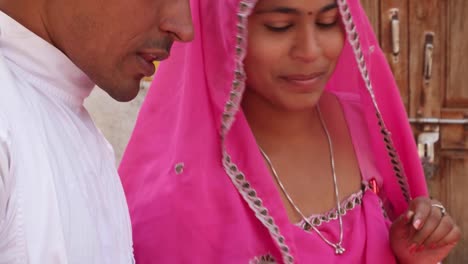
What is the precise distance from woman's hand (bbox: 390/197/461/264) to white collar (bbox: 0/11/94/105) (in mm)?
963

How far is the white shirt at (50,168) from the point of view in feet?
3.74

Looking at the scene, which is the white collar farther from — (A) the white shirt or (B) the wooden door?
(B) the wooden door

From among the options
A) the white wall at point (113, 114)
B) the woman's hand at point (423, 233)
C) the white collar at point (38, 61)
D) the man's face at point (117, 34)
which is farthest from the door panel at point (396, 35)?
the white collar at point (38, 61)

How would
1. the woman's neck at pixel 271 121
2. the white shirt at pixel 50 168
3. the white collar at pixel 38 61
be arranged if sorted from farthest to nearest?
the woman's neck at pixel 271 121 < the white collar at pixel 38 61 < the white shirt at pixel 50 168

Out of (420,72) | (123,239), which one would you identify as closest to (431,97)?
(420,72)

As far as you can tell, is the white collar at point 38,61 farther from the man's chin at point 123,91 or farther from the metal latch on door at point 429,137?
the metal latch on door at point 429,137

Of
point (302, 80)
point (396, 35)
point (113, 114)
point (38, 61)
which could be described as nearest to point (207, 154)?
point (302, 80)

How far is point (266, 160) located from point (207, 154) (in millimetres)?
189

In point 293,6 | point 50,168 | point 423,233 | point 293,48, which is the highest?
point 293,6

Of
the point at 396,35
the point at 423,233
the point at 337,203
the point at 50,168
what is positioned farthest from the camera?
the point at 396,35

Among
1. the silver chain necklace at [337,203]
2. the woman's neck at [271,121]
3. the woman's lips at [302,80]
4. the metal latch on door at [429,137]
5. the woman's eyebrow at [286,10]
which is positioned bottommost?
the metal latch on door at [429,137]

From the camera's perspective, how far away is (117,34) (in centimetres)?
138

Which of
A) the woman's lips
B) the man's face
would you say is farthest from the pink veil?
the man's face

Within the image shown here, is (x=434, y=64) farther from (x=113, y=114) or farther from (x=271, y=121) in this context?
(x=271, y=121)
